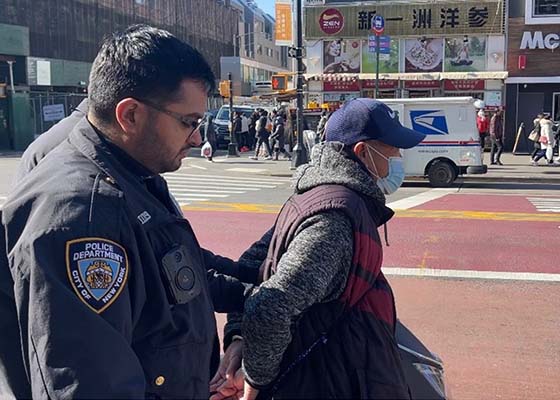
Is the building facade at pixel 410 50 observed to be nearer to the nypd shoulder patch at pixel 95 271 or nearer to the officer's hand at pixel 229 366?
the officer's hand at pixel 229 366

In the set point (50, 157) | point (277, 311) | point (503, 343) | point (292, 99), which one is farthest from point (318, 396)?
point (292, 99)

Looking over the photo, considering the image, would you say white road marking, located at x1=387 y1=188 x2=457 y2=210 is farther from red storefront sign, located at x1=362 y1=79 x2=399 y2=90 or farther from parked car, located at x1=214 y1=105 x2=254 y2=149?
parked car, located at x1=214 y1=105 x2=254 y2=149

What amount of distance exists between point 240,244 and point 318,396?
7.24m

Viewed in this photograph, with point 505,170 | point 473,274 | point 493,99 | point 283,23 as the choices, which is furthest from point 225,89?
point 473,274

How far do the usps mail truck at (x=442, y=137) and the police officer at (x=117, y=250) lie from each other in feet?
47.5

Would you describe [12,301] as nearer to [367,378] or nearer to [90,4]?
[367,378]

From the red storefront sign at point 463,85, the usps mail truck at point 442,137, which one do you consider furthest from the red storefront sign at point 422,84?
the usps mail truck at point 442,137

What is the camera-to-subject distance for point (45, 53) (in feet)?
125

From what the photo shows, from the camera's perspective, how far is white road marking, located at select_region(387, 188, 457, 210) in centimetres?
1312

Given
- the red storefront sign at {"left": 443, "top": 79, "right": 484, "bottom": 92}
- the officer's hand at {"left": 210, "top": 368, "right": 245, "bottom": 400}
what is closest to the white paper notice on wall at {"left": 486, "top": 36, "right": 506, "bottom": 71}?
the red storefront sign at {"left": 443, "top": 79, "right": 484, "bottom": 92}

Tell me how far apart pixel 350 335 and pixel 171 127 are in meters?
0.90

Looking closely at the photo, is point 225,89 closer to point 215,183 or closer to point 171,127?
point 215,183

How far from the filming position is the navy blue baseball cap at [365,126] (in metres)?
2.51

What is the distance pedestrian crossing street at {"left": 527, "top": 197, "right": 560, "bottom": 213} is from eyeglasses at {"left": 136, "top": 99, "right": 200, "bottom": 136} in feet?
39.0
